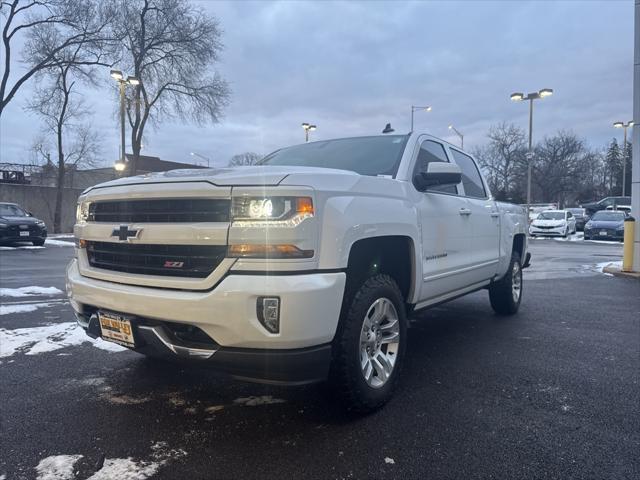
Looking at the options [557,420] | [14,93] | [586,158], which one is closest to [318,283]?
[557,420]

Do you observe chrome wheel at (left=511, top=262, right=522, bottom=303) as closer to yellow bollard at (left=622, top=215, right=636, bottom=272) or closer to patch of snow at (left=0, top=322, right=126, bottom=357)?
patch of snow at (left=0, top=322, right=126, bottom=357)

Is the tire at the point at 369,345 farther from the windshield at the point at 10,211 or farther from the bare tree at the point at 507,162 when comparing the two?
the bare tree at the point at 507,162

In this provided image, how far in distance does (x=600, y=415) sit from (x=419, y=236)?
1612 millimetres

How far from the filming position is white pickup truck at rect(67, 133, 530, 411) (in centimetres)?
255

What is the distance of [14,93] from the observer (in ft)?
76.6

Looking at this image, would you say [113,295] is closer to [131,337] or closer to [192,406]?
[131,337]

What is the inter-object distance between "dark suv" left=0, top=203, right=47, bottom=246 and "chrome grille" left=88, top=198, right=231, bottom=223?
16058 mm

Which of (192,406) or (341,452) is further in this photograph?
(192,406)

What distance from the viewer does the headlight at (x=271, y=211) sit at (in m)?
2.58

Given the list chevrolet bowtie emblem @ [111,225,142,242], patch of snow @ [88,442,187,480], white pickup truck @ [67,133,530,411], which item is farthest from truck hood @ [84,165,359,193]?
patch of snow @ [88,442,187,480]

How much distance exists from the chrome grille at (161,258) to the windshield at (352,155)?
63.9 inches

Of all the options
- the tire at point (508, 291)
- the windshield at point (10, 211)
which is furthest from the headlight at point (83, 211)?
the windshield at point (10, 211)

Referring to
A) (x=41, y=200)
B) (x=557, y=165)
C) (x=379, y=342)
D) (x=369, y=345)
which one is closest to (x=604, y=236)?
(x=379, y=342)

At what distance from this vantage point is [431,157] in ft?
14.4
